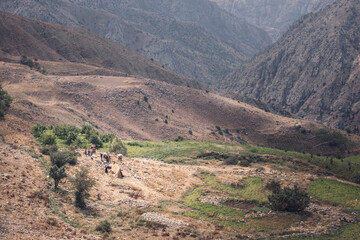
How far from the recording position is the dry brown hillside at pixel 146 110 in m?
65.3

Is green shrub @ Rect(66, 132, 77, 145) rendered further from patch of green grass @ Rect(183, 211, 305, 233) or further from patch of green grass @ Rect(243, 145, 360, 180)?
patch of green grass @ Rect(243, 145, 360, 180)

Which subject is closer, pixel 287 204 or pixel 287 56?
pixel 287 204

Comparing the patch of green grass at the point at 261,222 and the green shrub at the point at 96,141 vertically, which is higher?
the patch of green grass at the point at 261,222

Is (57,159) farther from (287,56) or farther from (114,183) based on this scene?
(287,56)

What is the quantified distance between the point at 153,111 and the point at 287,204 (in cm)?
5541

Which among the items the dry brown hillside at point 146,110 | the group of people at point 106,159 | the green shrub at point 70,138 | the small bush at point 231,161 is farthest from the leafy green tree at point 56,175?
the dry brown hillside at point 146,110

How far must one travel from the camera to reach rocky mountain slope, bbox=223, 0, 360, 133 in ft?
427

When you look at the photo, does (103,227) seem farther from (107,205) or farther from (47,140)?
(47,140)

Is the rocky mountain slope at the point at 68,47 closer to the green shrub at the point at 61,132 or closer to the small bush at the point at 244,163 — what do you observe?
the green shrub at the point at 61,132

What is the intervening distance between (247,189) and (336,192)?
7412 mm

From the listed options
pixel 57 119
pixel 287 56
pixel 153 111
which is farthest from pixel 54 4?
pixel 57 119

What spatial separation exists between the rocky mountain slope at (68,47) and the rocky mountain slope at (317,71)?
152 ft

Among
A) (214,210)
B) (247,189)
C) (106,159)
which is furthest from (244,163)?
(106,159)

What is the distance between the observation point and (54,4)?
182m
